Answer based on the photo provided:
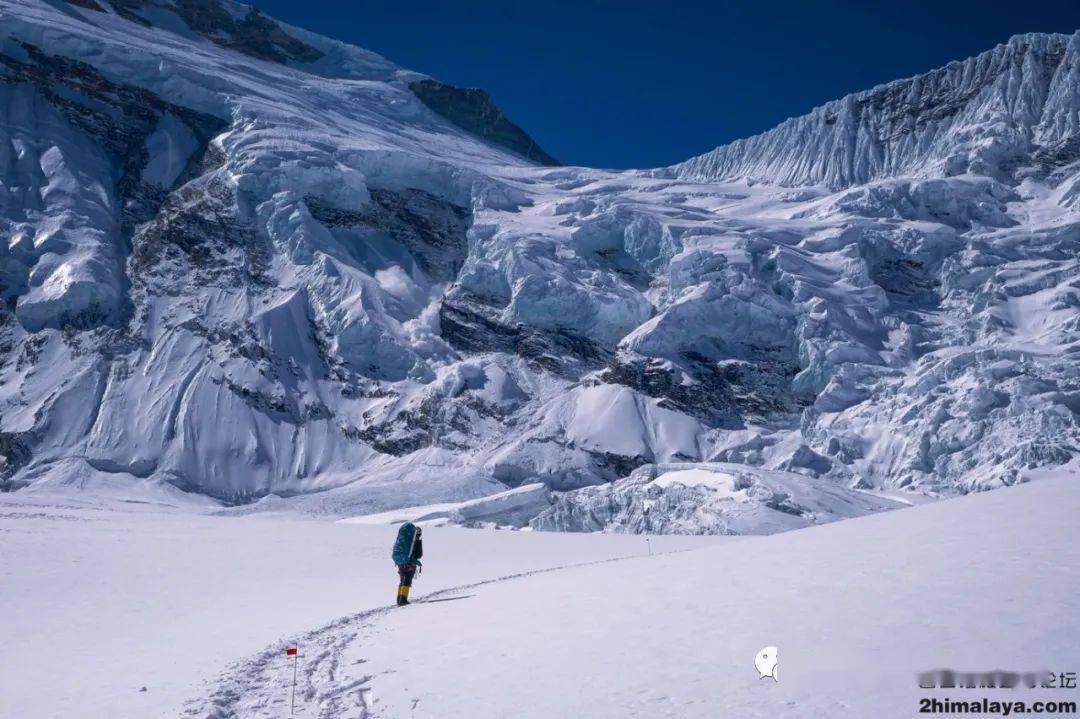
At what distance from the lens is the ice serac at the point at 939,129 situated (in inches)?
3812

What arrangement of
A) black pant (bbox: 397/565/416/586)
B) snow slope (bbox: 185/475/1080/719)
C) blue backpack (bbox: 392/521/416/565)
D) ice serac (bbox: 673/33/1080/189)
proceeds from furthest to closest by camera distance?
ice serac (bbox: 673/33/1080/189) → blue backpack (bbox: 392/521/416/565) → black pant (bbox: 397/565/416/586) → snow slope (bbox: 185/475/1080/719)

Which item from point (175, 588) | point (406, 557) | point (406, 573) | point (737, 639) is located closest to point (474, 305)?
point (175, 588)

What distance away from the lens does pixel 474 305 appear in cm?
8294

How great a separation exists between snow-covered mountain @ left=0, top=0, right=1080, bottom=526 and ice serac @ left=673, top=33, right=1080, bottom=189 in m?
0.63

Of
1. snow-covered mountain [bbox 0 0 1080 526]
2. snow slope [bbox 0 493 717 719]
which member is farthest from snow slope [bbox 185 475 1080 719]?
snow-covered mountain [bbox 0 0 1080 526]

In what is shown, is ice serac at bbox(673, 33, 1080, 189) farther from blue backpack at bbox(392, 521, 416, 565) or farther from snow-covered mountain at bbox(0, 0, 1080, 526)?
blue backpack at bbox(392, 521, 416, 565)

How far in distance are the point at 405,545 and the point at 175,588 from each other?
549 centimetres

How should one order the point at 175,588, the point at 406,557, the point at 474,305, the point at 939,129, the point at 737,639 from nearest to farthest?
1. the point at 737,639
2. the point at 406,557
3. the point at 175,588
4. the point at 474,305
5. the point at 939,129

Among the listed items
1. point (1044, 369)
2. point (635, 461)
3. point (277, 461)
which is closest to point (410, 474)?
point (277, 461)

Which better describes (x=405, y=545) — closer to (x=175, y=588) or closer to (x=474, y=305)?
(x=175, y=588)

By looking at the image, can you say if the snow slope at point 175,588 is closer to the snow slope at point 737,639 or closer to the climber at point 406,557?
the climber at point 406,557

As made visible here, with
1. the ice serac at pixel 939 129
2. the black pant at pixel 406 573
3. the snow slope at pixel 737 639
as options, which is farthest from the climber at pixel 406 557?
the ice serac at pixel 939 129

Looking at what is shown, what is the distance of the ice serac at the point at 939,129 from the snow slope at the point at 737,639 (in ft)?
322

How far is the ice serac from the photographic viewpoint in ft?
318
